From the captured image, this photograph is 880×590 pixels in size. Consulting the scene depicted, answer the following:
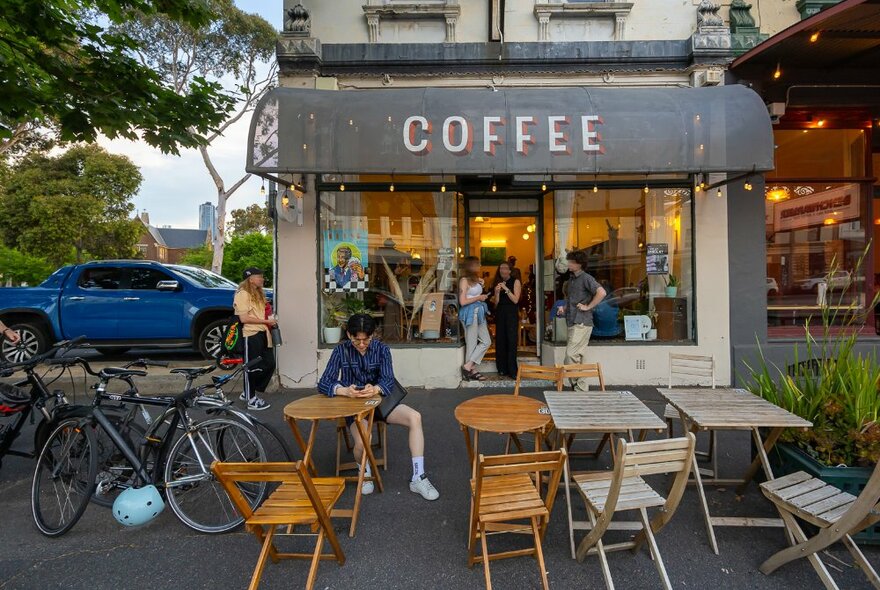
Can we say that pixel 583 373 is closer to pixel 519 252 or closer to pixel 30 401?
pixel 519 252

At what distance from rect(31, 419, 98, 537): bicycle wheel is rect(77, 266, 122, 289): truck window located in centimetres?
628

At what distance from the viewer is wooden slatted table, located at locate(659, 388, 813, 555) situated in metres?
3.21

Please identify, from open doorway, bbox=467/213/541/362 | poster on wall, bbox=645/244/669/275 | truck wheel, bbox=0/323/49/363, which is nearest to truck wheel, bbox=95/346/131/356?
truck wheel, bbox=0/323/49/363

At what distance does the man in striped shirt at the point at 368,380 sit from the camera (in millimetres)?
3859

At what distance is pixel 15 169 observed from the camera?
1956cm

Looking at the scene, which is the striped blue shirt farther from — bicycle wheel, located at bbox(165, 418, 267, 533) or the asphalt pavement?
the asphalt pavement

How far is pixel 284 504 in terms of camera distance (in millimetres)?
2707

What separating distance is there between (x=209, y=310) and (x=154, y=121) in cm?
449

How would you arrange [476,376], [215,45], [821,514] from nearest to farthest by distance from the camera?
[821,514] < [476,376] < [215,45]

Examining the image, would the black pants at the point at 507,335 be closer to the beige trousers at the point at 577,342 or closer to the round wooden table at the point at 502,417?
the beige trousers at the point at 577,342

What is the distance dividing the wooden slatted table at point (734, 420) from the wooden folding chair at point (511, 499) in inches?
51.5

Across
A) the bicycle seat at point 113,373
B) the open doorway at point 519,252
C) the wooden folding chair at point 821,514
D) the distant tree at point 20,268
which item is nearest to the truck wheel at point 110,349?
the bicycle seat at point 113,373

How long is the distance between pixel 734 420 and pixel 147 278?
381 inches

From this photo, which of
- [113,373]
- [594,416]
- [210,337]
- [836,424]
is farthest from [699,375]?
[210,337]
